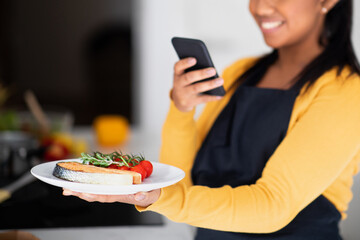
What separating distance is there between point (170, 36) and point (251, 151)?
2223 millimetres

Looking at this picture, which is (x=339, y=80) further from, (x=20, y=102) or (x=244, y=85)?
(x=20, y=102)

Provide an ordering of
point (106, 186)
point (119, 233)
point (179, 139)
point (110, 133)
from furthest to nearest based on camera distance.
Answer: point (110, 133) → point (179, 139) → point (119, 233) → point (106, 186)

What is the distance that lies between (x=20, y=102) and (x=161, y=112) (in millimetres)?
1946

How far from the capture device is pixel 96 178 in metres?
0.69

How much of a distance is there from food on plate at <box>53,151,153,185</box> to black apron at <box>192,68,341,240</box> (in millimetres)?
350

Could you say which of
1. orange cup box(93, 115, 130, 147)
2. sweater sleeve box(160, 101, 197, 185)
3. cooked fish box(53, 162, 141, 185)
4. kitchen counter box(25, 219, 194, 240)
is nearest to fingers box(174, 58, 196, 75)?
sweater sleeve box(160, 101, 197, 185)

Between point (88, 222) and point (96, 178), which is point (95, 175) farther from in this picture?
point (88, 222)

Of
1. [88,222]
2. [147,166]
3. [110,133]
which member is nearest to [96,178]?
[147,166]

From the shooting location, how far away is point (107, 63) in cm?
437

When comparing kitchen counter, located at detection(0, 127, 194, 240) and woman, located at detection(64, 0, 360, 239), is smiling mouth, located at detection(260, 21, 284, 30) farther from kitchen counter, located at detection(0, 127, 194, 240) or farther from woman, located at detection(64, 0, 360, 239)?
kitchen counter, located at detection(0, 127, 194, 240)

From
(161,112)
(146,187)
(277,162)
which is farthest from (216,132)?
(161,112)

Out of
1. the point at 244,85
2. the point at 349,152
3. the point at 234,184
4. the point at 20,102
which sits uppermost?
the point at 244,85

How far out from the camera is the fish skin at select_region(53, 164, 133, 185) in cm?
69

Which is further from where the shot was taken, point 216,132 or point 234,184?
point 216,132
